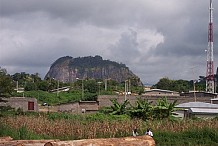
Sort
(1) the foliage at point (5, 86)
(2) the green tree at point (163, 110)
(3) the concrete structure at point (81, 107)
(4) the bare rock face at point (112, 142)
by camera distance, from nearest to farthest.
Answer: (4) the bare rock face at point (112, 142) → (2) the green tree at point (163, 110) → (1) the foliage at point (5, 86) → (3) the concrete structure at point (81, 107)

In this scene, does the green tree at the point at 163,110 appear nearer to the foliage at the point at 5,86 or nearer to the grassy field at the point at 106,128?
the grassy field at the point at 106,128

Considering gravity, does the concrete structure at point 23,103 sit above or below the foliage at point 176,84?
below

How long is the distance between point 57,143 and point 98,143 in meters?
0.98

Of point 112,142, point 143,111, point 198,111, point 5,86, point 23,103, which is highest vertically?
point 5,86

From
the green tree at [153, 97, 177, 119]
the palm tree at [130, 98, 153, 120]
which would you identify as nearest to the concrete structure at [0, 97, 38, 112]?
the palm tree at [130, 98, 153, 120]

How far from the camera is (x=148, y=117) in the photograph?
40406mm

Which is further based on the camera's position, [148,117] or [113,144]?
[148,117]

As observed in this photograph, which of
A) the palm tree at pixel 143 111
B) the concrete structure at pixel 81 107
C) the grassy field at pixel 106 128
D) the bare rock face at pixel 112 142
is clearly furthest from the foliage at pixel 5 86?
the bare rock face at pixel 112 142

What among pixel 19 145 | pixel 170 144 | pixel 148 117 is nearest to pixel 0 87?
pixel 148 117

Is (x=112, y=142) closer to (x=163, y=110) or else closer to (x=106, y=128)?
(x=106, y=128)

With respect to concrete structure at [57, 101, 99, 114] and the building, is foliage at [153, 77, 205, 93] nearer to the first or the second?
concrete structure at [57, 101, 99, 114]

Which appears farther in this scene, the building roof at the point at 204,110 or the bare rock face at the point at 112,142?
the building roof at the point at 204,110

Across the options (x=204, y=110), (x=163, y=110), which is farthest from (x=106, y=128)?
(x=204, y=110)

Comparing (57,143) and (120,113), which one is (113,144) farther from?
(120,113)
